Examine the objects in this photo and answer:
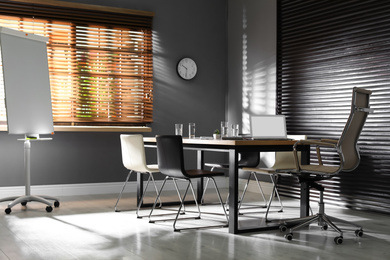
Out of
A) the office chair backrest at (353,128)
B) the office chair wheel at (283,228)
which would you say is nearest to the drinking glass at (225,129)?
the office chair wheel at (283,228)

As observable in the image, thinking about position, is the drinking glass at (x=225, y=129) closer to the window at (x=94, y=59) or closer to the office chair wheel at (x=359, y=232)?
the office chair wheel at (x=359, y=232)

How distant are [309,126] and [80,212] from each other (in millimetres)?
2857

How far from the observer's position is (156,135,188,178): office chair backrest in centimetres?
432

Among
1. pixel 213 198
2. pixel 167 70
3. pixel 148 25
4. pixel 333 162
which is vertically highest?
pixel 148 25

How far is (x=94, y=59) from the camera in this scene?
22.0 ft

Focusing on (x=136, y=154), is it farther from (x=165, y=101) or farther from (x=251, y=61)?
(x=251, y=61)

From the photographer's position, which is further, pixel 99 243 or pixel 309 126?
pixel 309 126

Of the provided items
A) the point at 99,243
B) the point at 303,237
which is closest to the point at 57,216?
the point at 99,243

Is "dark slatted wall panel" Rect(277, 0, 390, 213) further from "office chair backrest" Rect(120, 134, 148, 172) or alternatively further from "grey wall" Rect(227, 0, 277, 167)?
"office chair backrest" Rect(120, 134, 148, 172)

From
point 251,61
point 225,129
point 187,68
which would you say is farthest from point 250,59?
point 225,129

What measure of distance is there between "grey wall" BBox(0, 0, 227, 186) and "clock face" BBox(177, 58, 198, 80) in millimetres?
71

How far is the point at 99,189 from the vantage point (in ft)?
22.2

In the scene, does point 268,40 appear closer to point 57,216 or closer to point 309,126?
point 309,126

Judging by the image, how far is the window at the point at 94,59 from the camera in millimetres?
6434
